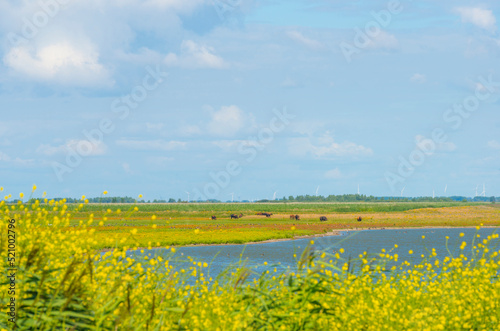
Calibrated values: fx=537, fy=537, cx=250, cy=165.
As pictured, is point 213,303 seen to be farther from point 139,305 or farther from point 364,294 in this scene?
point 364,294

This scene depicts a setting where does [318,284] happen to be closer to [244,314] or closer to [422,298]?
[244,314]

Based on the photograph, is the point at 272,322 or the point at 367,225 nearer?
the point at 272,322

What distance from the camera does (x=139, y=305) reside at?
825cm

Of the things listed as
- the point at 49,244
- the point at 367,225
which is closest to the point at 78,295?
the point at 49,244

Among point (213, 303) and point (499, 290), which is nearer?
point (213, 303)

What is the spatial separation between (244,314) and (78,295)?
7.84ft

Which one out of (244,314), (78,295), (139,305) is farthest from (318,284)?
(78,295)

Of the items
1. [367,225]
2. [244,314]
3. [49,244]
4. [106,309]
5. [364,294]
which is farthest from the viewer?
[367,225]

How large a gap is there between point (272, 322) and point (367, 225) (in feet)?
297

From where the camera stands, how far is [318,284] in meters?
8.27

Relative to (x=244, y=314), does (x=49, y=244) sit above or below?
above

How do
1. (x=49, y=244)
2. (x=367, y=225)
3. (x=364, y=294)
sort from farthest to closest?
(x=367, y=225) → (x=364, y=294) → (x=49, y=244)

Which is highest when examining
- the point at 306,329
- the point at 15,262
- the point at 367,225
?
the point at 367,225

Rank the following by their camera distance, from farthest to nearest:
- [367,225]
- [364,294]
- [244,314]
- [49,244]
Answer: [367,225]
[364,294]
[49,244]
[244,314]
